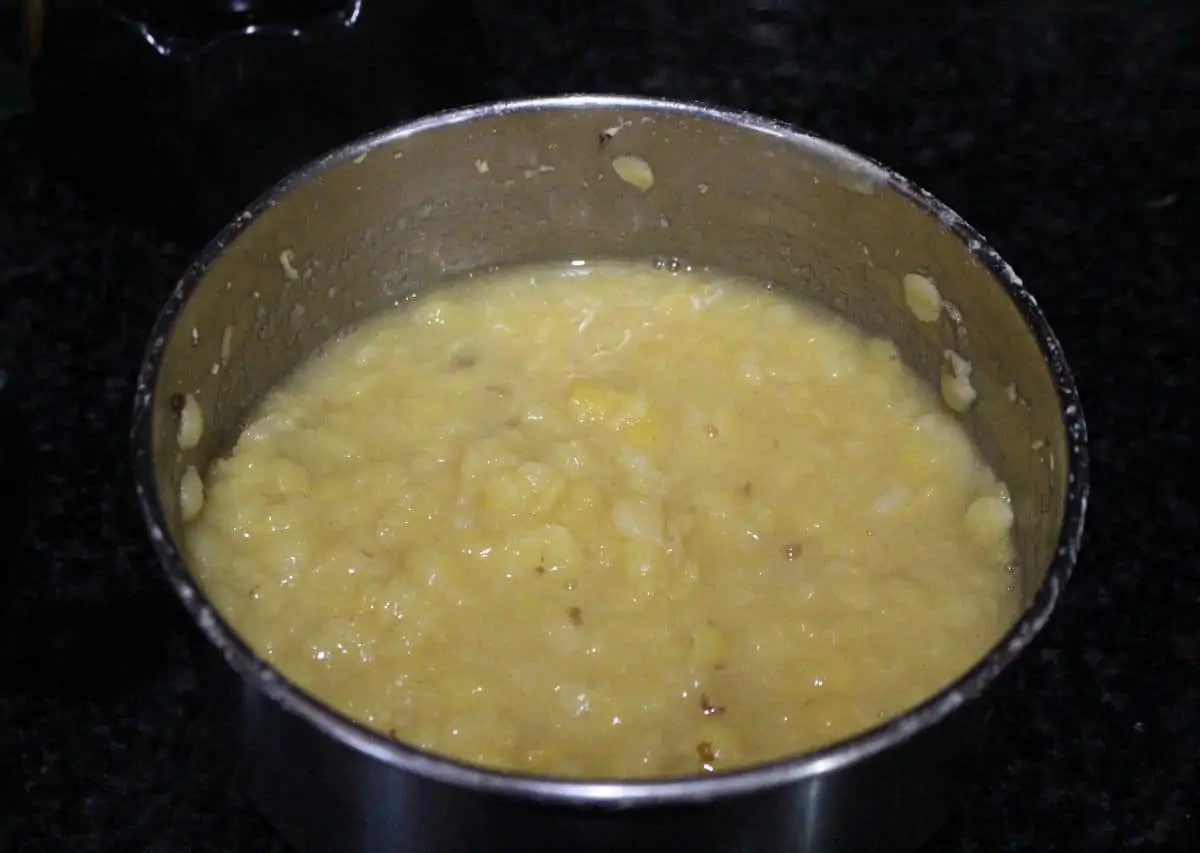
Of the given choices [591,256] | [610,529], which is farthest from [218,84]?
[610,529]

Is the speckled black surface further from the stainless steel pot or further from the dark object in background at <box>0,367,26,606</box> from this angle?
the stainless steel pot

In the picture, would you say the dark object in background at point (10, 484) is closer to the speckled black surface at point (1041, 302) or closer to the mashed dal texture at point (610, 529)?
the speckled black surface at point (1041, 302)

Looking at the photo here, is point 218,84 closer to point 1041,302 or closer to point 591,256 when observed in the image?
point 591,256

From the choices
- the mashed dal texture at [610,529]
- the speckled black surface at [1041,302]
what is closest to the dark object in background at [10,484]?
the speckled black surface at [1041,302]

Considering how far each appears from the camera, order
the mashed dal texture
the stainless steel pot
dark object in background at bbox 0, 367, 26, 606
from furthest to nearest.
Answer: dark object in background at bbox 0, 367, 26, 606 < the mashed dal texture < the stainless steel pot

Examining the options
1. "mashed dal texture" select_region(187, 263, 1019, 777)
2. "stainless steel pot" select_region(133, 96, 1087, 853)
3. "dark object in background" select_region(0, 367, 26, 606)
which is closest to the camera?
"stainless steel pot" select_region(133, 96, 1087, 853)

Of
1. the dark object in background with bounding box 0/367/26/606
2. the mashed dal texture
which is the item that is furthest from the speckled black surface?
the mashed dal texture

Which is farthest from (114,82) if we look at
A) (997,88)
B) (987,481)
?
(997,88)
